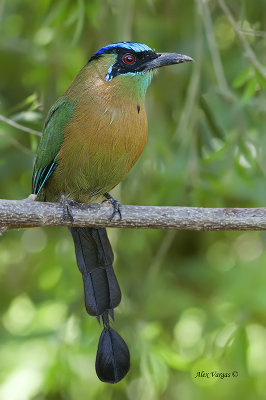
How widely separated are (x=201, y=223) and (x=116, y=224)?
1.20 ft

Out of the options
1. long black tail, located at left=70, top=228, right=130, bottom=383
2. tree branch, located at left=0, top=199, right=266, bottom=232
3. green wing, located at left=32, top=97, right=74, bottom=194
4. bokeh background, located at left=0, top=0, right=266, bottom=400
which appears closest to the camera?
tree branch, located at left=0, top=199, right=266, bottom=232

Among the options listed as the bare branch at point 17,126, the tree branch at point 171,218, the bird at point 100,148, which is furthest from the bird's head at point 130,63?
the tree branch at point 171,218

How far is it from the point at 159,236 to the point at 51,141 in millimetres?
1484

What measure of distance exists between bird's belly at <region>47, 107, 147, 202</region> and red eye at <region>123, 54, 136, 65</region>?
283mm

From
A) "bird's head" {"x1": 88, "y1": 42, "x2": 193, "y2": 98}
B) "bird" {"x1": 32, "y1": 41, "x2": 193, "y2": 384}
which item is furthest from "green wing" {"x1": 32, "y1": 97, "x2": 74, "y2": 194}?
"bird's head" {"x1": 88, "y1": 42, "x2": 193, "y2": 98}

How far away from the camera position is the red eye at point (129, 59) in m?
3.25

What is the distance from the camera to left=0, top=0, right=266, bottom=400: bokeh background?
350 centimetres

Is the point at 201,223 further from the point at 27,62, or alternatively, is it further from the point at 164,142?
the point at 27,62

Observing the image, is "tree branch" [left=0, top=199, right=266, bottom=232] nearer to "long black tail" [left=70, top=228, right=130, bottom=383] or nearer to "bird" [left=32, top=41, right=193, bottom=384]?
"bird" [left=32, top=41, right=193, bottom=384]

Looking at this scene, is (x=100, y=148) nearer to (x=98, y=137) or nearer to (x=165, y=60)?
(x=98, y=137)

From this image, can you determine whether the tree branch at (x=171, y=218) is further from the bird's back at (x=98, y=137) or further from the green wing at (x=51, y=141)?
the green wing at (x=51, y=141)

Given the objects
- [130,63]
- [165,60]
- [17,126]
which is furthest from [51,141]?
[165,60]

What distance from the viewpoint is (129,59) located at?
326 centimetres

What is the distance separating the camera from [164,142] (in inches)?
160
